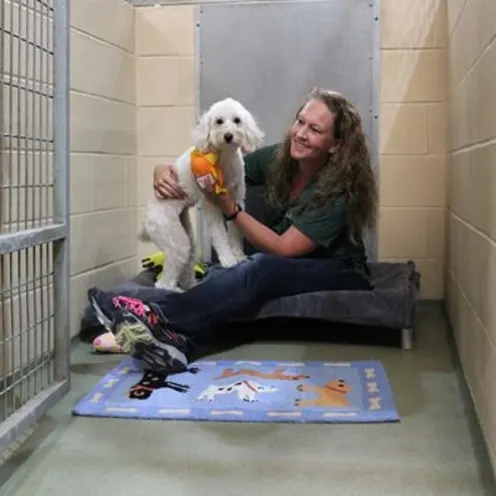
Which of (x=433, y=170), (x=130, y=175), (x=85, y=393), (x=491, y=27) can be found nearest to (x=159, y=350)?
(x=85, y=393)

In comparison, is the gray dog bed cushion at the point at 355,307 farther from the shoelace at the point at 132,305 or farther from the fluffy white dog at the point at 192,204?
the shoelace at the point at 132,305

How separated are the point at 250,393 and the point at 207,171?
95cm

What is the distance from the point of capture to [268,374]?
2.16m

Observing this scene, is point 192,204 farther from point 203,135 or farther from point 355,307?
point 355,307

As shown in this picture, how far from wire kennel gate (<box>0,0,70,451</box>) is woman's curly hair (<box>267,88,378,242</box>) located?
916mm

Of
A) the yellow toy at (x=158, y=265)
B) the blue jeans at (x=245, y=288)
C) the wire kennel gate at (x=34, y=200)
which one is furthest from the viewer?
the yellow toy at (x=158, y=265)

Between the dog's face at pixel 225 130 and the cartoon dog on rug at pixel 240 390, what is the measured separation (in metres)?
0.94

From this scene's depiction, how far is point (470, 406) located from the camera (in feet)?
6.20

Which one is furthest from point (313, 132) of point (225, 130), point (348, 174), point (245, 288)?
point (245, 288)

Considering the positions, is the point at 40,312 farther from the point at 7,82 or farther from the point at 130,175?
the point at 130,175

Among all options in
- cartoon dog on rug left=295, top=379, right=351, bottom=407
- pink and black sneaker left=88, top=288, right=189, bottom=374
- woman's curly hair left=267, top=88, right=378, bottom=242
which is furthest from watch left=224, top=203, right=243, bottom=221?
cartoon dog on rug left=295, top=379, right=351, bottom=407

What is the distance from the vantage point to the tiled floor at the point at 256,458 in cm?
144

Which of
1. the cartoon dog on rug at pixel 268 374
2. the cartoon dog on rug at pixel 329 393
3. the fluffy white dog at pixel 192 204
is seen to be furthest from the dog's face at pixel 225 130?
the cartoon dog on rug at pixel 329 393

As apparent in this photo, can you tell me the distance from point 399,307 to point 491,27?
108 cm
